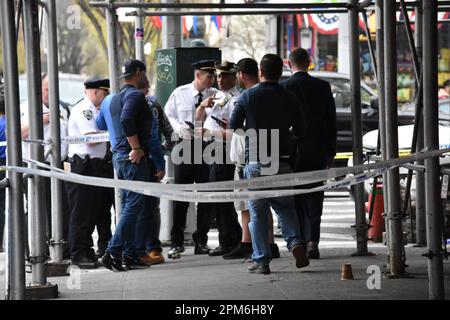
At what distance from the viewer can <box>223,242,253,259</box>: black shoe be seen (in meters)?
11.3

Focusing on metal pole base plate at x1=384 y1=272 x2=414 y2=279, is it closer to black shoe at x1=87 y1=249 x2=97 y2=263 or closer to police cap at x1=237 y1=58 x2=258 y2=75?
police cap at x1=237 y1=58 x2=258 y2=75

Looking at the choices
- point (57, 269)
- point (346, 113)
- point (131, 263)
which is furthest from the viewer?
point (346, 113)

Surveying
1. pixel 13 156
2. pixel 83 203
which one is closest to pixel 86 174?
pixel 83 203

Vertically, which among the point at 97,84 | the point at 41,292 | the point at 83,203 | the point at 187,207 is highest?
the point at 97,84

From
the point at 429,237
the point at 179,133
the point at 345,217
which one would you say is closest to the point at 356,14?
the point at 179,133

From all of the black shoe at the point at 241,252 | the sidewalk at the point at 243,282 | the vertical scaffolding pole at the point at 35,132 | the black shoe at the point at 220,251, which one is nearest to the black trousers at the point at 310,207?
the sidewalk at the point at 243,282

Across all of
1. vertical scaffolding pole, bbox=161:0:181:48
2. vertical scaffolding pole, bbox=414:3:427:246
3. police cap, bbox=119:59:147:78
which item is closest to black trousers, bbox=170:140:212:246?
police cap, bbox=119:59:147:78

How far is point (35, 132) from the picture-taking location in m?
8.82

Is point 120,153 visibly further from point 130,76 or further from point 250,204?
point 250,204

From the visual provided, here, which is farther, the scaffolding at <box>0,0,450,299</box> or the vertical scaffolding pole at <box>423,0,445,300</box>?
the scaffolding at <box>0,0,450,299</box>

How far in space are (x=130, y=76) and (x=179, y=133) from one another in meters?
1.18

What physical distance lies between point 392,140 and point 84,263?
347cm

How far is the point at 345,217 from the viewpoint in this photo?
16.2 metres

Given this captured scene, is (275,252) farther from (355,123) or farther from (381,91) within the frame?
(381,91)
